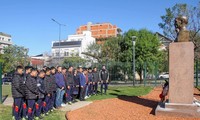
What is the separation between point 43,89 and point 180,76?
4744 mm

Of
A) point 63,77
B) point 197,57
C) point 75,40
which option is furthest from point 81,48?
point 63,77

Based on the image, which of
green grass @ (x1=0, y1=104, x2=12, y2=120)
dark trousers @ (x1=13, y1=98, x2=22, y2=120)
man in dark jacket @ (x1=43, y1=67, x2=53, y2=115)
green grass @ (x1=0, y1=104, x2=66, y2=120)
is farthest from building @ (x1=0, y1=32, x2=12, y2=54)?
dark trousers @ (x1=13, y1=98, x2=22, y2=120)

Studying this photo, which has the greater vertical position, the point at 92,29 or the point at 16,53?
the point at 92,29

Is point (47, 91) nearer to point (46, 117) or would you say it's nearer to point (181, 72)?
point (46, 117)

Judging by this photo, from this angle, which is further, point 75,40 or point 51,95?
point 75,40

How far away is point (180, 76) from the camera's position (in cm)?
1000

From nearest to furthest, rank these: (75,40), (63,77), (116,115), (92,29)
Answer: (116,115) < (63,77) < (75,40) < (92,29)

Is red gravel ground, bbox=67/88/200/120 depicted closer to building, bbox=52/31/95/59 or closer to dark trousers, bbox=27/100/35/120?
dark trousers, bbox=27/100/35/120

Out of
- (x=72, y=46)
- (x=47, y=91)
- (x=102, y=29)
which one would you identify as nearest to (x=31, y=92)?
(x=47, y=91)

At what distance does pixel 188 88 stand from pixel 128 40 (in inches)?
1258

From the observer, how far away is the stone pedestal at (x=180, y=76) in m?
9.90

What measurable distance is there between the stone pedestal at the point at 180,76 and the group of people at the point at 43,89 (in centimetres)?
393

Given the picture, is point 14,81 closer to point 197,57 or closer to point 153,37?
point 197,57

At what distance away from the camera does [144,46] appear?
39.7 metres
